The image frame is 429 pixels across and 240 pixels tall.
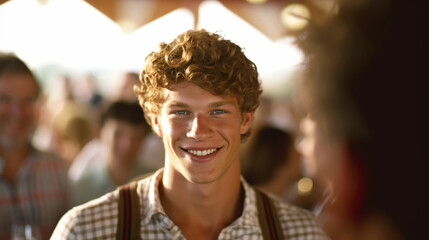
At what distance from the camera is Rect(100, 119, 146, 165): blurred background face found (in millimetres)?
2585

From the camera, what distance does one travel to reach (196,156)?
1.49 meters

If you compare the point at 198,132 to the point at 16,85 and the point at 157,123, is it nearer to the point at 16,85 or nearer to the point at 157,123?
the point at 157,123

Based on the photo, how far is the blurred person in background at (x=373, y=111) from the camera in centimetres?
42

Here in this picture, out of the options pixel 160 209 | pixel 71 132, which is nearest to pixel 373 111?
pixel 160 209

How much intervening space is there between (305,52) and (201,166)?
983mm

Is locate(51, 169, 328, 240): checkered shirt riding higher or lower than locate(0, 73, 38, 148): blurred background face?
lower

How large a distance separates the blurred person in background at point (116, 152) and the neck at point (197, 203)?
100cm

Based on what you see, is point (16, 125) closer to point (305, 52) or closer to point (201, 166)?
point (201, 166)

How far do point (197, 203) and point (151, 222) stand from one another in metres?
0.17

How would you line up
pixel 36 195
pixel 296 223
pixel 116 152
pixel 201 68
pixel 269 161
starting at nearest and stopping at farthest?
1. pixel 201 68
2. pixel 296 223
3. pixel 36 195
4. pixel 269 161
5. pixel 116 152

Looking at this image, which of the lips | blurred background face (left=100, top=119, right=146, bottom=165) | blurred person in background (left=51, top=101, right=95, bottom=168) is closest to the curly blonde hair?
the lips

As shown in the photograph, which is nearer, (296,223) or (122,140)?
(296,223)

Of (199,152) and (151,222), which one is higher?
(199,152)

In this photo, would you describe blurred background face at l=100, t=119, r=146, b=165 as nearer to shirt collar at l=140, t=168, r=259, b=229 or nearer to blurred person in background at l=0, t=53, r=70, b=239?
blurred person in background at l=0, t=53, r=70, b=239
